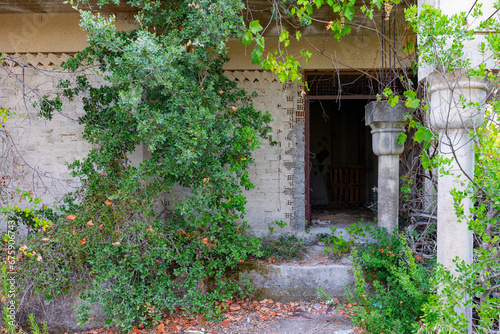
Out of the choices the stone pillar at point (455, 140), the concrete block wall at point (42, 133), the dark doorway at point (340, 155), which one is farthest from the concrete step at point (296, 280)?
the dark doorway at point (340, 155)

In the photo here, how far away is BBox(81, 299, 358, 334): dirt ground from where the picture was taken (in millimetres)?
4023

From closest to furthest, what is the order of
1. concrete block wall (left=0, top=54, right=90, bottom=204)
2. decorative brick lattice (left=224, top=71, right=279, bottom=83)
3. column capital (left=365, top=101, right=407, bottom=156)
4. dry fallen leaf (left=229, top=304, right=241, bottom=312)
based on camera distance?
dry fallen leaf (left=229, top=304, right=241, bottom=312) < column capital (left=365, top=101, right=407, bottom=156) < concrete block wall (left=0, top=54, right=90, bottom=204) < decorative brick lattice (left=224, top=71, right=279, bottom=83)

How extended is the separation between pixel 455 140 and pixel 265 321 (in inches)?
110

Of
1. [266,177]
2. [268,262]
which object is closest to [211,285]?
[268,262]

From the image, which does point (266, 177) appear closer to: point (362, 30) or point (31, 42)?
point (362, 30)

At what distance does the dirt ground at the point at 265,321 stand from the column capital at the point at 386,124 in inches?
82.8

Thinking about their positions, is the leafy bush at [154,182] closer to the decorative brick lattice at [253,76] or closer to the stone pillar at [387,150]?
the decorative brick lattice at [253,76]

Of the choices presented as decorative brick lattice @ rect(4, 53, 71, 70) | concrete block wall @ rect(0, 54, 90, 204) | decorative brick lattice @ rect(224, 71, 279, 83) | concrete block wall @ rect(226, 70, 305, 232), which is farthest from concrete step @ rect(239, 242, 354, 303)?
decorative brick lattice @ rect(4, 53, 71, 70)

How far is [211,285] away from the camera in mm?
4602

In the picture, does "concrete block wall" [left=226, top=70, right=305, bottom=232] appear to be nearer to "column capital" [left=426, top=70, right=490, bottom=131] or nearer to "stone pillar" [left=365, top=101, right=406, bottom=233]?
"stone pillar" [left=365, top=101, right=406, bottom=233]

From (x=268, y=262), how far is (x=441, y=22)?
3.47 meters

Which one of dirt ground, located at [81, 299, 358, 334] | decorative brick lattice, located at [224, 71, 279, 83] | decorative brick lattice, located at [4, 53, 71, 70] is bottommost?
dirt ground, located at [81, 299, 358, 334]

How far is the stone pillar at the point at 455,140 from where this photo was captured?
2809 mm

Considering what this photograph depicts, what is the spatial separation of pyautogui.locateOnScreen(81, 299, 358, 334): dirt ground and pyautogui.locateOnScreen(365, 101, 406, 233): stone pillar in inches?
55.3
